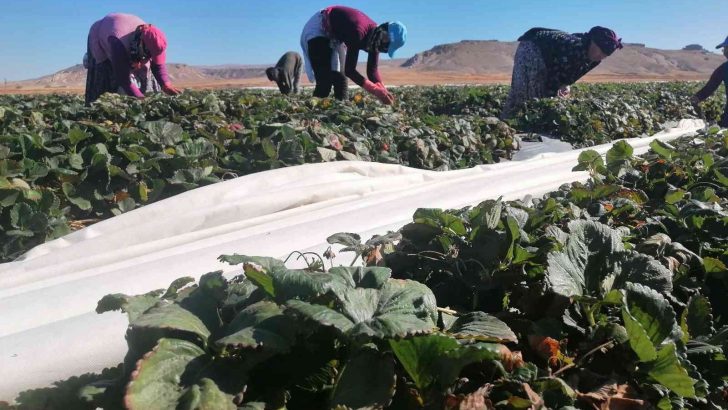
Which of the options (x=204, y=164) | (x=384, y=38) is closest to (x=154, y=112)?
(x=204, y=164)

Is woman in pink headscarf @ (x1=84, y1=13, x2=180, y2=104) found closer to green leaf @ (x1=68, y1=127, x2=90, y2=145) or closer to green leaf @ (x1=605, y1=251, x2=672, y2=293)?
green leaf @ (x1=68, y1=127, x2=90, y2=145)

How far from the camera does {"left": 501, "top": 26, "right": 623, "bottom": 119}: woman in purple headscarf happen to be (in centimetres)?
667

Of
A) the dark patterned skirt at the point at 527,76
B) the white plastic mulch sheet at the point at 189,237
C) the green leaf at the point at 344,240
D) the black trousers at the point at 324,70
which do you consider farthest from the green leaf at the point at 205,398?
the dark patterned skirt at the point at 527,76

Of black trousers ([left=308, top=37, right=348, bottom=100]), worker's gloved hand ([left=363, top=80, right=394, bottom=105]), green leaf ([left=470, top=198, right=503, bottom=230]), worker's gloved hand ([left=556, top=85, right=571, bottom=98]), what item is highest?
black trousers ([left=308, top=37, right=348, bottom=100])

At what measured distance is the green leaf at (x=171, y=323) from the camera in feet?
2.89

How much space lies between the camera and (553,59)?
720cm

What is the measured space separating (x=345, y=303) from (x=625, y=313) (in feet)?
1.63

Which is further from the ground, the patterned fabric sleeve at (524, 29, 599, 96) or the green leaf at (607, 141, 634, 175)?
the patterned fabric sleeve at (524, 29, 599, 96)

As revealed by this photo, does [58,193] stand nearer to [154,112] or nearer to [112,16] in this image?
[154,112]

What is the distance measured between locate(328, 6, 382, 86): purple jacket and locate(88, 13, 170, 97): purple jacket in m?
2.24

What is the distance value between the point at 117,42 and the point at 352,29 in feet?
8.21

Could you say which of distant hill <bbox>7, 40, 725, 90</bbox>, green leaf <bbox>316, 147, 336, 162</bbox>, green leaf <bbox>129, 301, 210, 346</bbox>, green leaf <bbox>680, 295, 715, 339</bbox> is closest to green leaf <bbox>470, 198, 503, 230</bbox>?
green leaf <bbox>680, 295, 715, 339</bbox>

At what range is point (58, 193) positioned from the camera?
3168 millimetres

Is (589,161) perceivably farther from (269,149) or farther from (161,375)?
(161,375)
